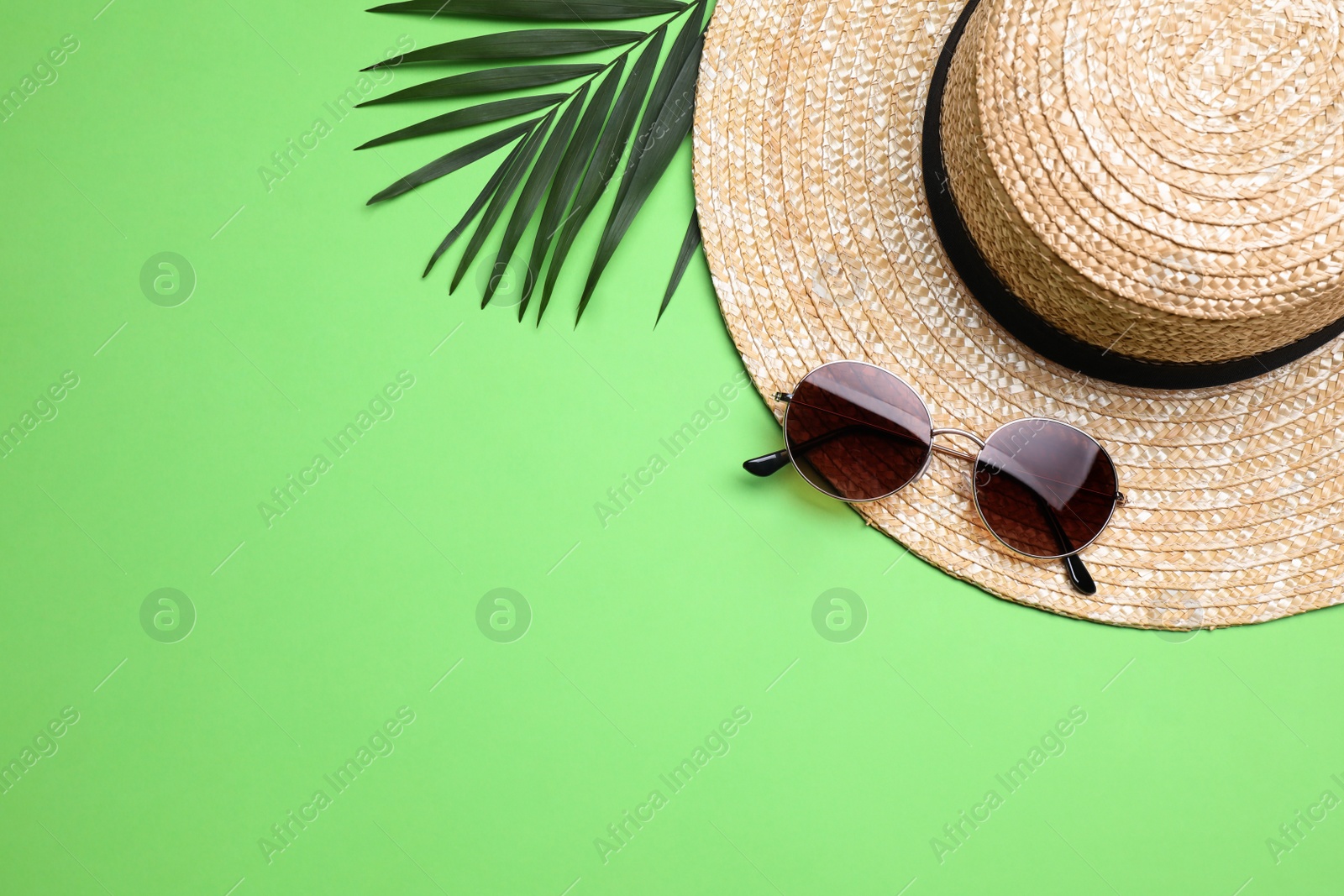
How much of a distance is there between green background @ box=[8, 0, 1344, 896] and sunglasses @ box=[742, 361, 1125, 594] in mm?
84

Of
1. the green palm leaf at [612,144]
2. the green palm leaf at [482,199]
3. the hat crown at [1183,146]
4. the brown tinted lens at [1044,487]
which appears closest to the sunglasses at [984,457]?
the brown tinted lens at [1044,487]

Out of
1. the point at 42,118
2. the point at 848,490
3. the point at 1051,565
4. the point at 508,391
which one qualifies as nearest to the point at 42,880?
the point at 508,391

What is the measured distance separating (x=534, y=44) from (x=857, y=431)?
1.81ft

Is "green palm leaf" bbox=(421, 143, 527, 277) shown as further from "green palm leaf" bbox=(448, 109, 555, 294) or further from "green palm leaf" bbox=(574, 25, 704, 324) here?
"green palm leaf" bbox=(574, 25, 704, 324)

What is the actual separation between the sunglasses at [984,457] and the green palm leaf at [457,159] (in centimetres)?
42

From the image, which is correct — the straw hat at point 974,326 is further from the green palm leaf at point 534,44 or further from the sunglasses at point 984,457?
the green palm leaf at point 534,44

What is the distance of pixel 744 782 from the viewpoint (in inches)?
34.8

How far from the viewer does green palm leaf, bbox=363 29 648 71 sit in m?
0.86

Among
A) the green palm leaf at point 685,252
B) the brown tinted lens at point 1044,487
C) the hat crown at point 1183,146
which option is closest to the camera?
the hat crown at point 1183,146

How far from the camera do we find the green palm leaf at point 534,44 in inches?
34.0

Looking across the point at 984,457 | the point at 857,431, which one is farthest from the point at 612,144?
the point at 984,457

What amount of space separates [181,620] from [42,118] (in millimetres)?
613

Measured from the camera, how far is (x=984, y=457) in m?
0.77

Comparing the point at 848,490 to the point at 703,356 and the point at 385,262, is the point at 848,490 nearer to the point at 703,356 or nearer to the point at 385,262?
the point at 703,356
